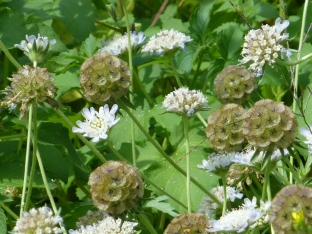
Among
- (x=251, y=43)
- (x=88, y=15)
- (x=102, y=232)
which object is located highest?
(x=88, y=15)

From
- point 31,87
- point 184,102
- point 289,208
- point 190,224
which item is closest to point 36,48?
point 31,87

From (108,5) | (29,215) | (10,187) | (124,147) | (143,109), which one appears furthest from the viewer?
(108,5)

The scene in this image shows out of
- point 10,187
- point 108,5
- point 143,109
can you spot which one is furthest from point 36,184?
point 108,5

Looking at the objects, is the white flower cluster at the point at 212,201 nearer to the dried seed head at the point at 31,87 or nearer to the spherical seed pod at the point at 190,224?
the spherical seed pod at the point at 190,224

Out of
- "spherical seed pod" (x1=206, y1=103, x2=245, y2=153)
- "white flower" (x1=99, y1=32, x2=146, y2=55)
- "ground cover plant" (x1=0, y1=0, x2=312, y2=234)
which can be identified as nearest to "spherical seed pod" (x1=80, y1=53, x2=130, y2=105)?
"ground cover plant" (x1=0, y1=0, x2=312, y2=234)

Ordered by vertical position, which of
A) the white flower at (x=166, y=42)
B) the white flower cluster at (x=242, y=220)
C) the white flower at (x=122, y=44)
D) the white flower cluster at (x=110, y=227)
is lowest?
the white flower cluster at (x=242, y=220)

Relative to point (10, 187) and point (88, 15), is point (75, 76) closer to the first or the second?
point (88, 15)

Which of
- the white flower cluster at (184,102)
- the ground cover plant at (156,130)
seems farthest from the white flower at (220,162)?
the white flower cluster at (184,102)
